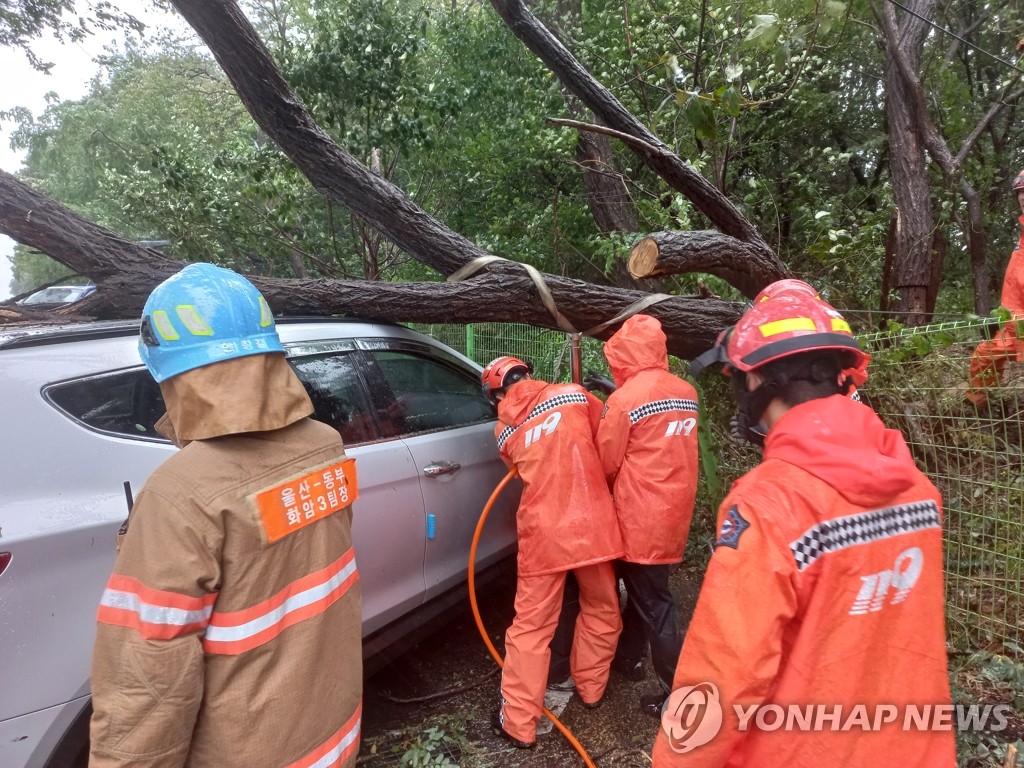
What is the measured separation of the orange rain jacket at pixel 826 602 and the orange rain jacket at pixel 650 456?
1.48m

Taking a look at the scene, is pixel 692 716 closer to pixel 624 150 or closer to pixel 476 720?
pixel 476 720

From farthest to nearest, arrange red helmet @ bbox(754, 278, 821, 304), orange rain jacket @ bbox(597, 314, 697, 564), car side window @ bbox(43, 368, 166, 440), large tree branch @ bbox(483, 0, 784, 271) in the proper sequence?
large tree branch @ bbox(483, 0, 784, 271) → orange rain jacket @ bbox(597, 314, 697, 564) → car side window @ bbox(43, 368, 166, 440) → red helmet @ bbox(754, 278, 821, 304)

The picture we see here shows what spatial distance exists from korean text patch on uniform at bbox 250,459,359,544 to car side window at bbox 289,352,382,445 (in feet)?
3.07

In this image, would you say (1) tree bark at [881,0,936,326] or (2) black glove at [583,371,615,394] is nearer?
(2) black glove at [583,371,615,394]

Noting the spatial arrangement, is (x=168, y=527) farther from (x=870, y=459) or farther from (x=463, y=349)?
(x=463, y=349)

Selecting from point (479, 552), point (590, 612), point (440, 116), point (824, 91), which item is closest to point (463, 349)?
point (440, 116)

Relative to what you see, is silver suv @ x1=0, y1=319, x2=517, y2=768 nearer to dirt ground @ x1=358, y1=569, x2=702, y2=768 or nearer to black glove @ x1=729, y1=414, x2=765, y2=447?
dirt ground @ x1=358, y1=569, x2=702, y2=768

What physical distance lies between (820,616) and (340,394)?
6.57ft

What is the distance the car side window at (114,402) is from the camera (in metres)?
1.85

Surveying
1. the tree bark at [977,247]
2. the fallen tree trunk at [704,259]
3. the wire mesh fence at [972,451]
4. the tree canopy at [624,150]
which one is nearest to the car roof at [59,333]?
the fallen tree trunk at [704,259]

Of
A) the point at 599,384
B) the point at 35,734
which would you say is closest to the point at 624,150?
the point at 599,384

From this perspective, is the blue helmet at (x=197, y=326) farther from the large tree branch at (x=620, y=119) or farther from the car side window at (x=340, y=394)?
the large tree branch at (x=620, y=119)

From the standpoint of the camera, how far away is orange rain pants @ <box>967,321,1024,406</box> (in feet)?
8.39

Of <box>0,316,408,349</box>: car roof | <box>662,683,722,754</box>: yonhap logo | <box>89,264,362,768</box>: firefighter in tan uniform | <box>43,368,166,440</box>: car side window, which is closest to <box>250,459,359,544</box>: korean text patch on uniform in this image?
<box>89,264,362,768</box>: firefighter in tan uniform
